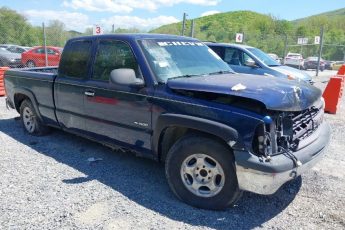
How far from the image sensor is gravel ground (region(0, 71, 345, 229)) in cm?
350

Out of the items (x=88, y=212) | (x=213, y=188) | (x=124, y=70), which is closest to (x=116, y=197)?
(x=88, y=212)

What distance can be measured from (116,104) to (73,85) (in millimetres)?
1008

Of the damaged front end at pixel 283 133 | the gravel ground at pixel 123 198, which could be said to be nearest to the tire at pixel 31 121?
the gravel ground at pixel 123 198

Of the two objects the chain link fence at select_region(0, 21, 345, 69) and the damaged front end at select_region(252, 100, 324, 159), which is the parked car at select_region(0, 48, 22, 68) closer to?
the chain link fence at select_region(0, 21, 345, 69)

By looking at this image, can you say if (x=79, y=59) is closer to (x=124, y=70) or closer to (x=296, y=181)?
(x=124, y=70)

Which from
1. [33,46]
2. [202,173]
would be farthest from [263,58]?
[33,46]

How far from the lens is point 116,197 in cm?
400

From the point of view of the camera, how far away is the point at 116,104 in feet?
14.5

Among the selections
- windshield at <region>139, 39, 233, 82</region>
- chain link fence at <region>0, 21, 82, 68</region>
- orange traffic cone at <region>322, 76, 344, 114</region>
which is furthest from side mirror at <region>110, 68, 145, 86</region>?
chain link fence at <region>0, 21, 82, 68</region>

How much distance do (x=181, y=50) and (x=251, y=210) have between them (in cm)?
216

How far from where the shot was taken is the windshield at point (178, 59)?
4.16 meters

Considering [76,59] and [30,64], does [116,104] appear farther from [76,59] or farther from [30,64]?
[30,64]

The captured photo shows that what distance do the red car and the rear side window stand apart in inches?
493

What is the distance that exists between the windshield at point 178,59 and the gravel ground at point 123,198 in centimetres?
141
